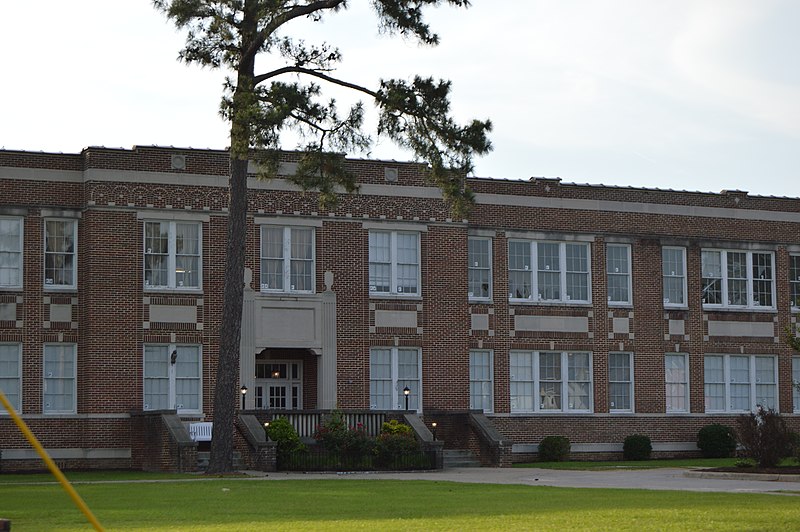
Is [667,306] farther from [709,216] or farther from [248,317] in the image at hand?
[248,317]

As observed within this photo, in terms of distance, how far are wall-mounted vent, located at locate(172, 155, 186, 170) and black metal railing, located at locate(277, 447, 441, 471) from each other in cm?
887

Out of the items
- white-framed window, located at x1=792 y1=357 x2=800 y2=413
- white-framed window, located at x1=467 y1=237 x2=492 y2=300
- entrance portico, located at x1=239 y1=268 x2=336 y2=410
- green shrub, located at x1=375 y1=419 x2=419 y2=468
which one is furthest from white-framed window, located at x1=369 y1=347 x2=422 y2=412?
white-framed window, located at x1=792 y1=357 x2=800 y2=413

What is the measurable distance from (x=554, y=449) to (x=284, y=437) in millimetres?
10313

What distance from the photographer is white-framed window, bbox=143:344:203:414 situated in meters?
37.3

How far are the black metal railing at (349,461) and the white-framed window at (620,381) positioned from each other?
33.7ft

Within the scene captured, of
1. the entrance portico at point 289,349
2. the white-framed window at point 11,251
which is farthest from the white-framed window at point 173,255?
the white-framed window at point 11,251

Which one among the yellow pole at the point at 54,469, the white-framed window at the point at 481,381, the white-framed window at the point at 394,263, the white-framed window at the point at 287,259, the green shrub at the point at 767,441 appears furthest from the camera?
the white-framed window at the point at 481,381

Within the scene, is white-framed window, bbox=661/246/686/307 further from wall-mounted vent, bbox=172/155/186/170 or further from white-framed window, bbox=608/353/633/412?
wall-mounted vent, bbox=172/155/186/170

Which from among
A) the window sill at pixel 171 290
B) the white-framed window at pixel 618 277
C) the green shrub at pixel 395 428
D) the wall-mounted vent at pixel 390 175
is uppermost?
the wall-mounted vent at pixel 390 175

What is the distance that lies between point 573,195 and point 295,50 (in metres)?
13.8

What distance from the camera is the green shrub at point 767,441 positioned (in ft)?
102

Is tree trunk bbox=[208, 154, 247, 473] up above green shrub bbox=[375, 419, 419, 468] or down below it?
above

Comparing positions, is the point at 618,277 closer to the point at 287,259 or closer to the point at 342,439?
the point at 287,259

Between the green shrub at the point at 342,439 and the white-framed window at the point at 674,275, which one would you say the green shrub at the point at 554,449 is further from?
the green shrub at the point at 342,439
